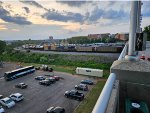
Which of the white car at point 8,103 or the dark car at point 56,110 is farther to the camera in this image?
the white car at point 8,103

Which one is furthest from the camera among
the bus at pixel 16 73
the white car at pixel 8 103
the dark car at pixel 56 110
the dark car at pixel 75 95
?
the bus at pixel 16 73

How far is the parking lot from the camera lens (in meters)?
23.5

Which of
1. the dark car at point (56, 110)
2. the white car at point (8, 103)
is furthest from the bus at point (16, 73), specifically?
the dark car at point (56, 110)

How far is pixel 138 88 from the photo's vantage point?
6172 millimetres

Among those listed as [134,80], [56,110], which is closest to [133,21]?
[134,80]

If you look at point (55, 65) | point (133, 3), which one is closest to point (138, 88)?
point (133, 3)

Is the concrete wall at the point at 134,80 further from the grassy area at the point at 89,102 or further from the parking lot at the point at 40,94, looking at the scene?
the parking lot at the point at 40,94

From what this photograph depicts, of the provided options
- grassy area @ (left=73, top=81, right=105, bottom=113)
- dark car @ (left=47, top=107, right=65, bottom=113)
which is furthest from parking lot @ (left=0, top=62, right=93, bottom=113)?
grassy area @ (left=73, top=81, right=105, bottom=113)

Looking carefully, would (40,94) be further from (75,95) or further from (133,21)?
(133,21)

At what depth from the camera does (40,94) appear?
28.8 metres

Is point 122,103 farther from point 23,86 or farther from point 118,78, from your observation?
point 23,86

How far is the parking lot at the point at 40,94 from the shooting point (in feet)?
77.2

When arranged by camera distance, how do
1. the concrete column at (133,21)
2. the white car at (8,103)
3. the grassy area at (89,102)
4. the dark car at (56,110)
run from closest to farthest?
the concrete column at (133,21)
the dark car at (56,110)
the grassy area at (89,102)
the white car at (8,103)

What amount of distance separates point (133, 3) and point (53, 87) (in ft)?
91.0
